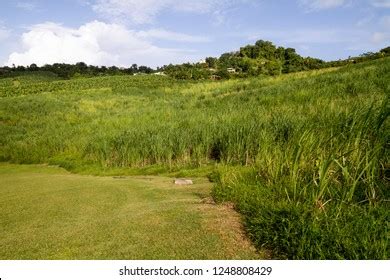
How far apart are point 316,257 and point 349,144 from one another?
5.97 ft

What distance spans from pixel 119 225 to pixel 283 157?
227cm

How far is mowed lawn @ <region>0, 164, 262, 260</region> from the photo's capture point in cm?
332

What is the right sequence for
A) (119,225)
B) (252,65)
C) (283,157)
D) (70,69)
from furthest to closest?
(70,69) < (252,65) < (283,157) < (119,225)

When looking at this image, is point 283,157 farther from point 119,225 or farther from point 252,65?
point 252,65

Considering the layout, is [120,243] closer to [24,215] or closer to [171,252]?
[171,252]

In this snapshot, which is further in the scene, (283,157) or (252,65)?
(252,65)

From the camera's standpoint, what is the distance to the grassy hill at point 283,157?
334 centimetres

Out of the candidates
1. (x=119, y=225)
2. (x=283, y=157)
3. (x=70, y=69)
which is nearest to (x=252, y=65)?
(x=283, y=157)

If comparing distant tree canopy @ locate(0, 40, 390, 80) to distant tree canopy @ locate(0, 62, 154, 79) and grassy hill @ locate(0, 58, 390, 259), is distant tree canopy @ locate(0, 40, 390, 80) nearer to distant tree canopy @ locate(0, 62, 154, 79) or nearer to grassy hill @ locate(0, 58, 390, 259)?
distant tree canopy @ locate(0, 62, 154, 79)

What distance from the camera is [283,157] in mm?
4918

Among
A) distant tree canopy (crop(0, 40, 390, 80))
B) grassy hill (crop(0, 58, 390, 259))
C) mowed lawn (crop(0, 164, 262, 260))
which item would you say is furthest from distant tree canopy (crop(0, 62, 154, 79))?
mowed lawn (crop(0, 164, 262, 260))

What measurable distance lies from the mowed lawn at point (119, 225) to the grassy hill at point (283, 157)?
345mm

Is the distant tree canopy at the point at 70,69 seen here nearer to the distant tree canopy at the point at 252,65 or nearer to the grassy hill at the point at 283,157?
the distant tree canopy at the point at 252,65
